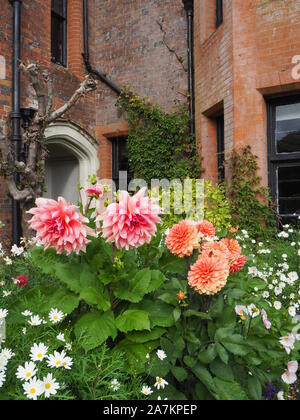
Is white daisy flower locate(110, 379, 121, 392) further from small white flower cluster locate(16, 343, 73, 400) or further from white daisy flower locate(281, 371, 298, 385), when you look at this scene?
white daisy flower locate(281, 371, 298, 385)

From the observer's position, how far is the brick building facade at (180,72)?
207 inches

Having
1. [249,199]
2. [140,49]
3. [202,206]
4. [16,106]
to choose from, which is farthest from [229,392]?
[140,49]

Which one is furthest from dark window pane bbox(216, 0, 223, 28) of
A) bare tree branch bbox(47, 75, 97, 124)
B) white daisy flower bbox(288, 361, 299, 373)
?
white daisy flower bbox(288, 361, 299, 373)

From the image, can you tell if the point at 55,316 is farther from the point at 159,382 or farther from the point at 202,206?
the point at 202,206

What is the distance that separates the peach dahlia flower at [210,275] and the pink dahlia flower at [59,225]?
0.47 meters

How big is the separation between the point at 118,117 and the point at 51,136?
156 centimetres

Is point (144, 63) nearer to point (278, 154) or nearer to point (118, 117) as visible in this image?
point (118, 117)

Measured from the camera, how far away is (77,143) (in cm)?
748

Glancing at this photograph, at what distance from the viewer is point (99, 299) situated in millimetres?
1517

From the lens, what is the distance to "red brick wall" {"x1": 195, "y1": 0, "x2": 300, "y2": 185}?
505 centimetres

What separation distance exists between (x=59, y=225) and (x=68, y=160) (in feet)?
23.8

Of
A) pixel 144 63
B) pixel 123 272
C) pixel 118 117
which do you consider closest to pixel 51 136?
pixel 118 117

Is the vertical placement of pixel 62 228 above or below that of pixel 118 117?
below

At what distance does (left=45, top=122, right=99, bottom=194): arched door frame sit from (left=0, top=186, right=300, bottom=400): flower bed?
5062 millimetres
